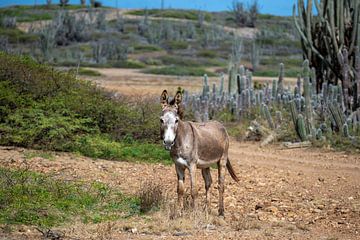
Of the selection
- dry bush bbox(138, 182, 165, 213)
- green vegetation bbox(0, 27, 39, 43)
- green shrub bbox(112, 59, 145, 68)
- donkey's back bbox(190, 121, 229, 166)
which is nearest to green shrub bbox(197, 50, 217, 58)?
green shrub bbox(112, 59, 145, 68)

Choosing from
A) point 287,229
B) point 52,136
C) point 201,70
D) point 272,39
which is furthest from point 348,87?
point 272,39

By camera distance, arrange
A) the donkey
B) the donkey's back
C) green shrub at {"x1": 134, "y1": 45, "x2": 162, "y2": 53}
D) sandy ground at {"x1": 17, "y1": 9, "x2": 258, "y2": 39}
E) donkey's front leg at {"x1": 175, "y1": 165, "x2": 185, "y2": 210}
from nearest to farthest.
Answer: the donkey
donkey's front leg at {"x1": 175, "y1": 165, "x2": 185, "y2": 210}
the donkey's back
green shrub at {"x1": 134, "y1": 45, "x2": 162, "y2": 53}
sandy ground at {"x1": 17, "y1": 9, "x2": 258, "y2": 39}

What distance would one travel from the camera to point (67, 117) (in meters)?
13.9

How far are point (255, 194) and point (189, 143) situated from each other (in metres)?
2.91

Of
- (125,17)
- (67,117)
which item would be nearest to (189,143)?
(67,117)

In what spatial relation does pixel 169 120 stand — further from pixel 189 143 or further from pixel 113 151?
pixel 113 151

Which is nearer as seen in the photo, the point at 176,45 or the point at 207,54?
the point at 207,54

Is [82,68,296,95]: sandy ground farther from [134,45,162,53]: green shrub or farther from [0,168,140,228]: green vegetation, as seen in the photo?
[0,168,140,228]: green vegetation

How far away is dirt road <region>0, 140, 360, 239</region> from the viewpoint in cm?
860

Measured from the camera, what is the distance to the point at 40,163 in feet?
41.3

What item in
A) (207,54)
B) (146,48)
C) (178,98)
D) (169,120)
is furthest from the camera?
(146,48)

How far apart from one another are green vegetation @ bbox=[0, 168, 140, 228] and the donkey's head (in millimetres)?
1575

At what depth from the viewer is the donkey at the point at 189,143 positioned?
27.9 ft

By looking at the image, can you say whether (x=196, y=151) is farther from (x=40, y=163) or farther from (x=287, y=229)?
(x=40, y=163)
